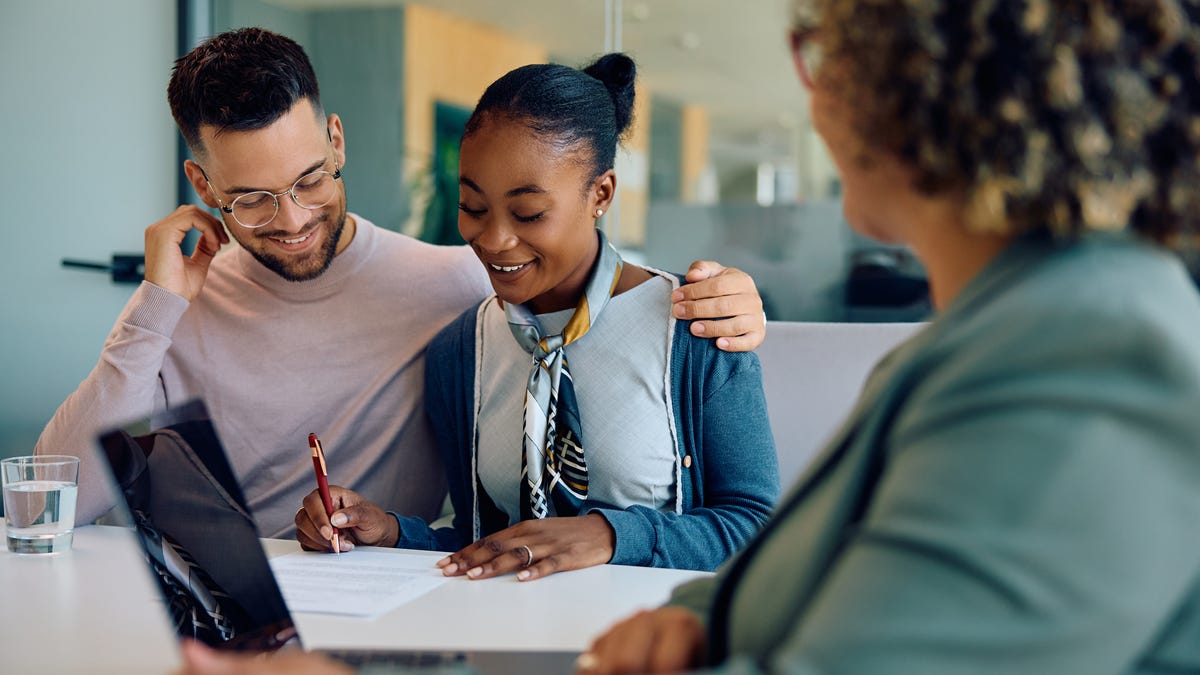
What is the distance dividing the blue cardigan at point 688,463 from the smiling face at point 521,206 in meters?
0.19

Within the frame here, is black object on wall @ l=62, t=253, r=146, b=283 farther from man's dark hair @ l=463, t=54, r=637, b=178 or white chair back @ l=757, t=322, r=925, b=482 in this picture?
white chair back @ l=757, t=322, r=925, b=482

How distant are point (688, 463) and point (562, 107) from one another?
1.86 ft

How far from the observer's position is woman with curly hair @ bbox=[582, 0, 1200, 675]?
52 centimetres

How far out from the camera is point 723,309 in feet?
5.07

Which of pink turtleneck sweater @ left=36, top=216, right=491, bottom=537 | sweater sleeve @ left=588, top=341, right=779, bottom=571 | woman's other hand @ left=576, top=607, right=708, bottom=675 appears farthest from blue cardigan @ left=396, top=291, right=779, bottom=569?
woman's other hand @ left=576, top=607, right=708, bottom=675

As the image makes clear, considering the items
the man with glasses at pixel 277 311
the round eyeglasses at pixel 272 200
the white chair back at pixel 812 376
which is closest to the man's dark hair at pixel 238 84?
the man with glasses at pixel 277 311

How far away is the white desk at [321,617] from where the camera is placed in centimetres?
101

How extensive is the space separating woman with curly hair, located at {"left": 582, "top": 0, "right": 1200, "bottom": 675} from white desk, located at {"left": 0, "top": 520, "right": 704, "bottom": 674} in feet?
1.38

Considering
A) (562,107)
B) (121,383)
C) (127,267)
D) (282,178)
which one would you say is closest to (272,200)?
(282,178)

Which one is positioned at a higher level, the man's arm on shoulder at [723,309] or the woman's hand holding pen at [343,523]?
the man's arm on shoulder at [723,309]

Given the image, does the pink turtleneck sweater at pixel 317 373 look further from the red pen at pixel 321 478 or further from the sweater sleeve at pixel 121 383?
the red pen at pixel 321 478

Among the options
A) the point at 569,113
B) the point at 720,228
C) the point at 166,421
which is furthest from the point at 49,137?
the point at 166,421

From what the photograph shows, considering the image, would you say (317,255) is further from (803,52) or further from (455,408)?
(803,52)

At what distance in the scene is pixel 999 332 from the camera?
575mm
